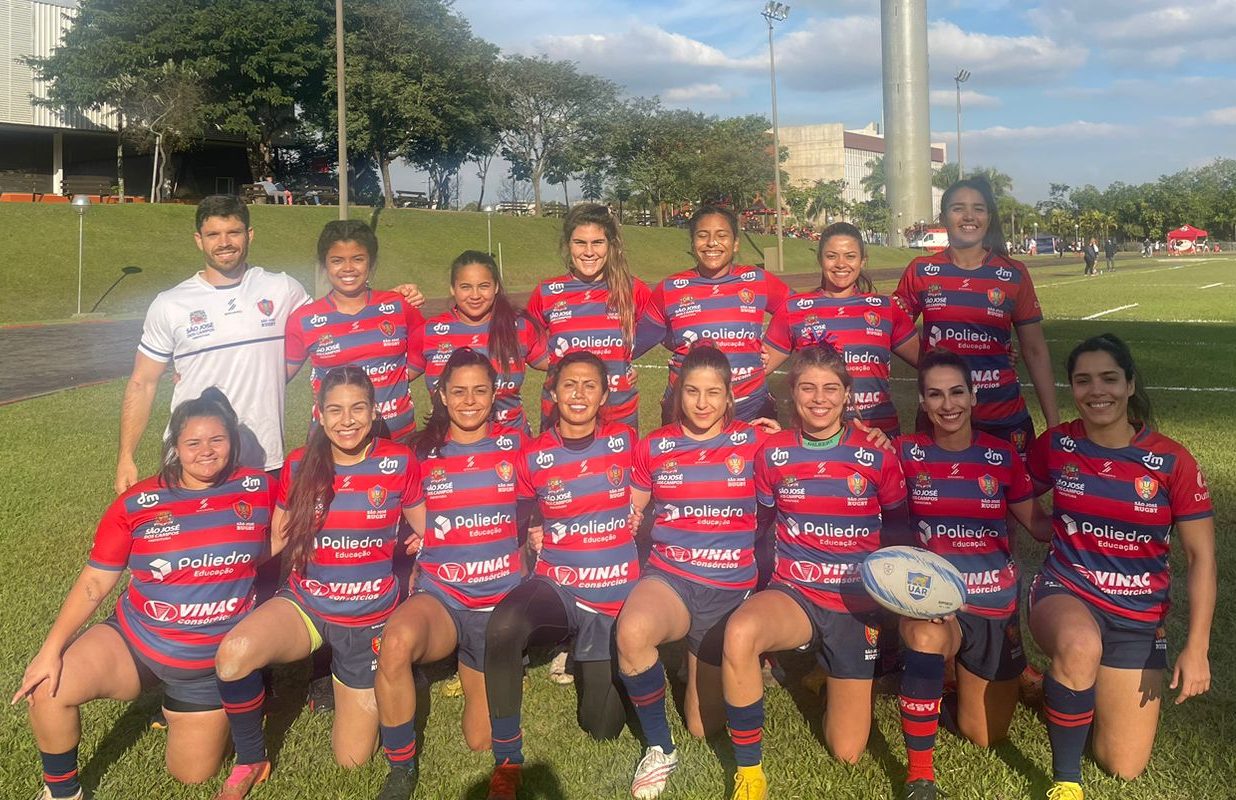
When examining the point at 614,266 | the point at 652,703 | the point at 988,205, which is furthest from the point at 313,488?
the point at 988,205

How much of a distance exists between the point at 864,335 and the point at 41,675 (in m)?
3.63

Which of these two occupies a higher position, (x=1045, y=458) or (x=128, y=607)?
(x=1045, y=458)

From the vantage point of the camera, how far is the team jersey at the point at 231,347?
4.27 meters

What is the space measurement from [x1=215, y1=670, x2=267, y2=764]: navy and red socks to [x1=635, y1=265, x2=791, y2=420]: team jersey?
2.25 metres

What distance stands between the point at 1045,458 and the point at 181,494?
340cm

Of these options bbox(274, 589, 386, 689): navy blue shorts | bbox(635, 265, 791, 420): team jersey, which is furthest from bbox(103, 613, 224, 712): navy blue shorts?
bbox(635, 265, 791, 420): team jersey

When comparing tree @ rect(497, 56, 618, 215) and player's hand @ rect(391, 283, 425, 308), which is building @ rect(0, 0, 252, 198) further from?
player's hand @ rect(391, 283, 425, 308)

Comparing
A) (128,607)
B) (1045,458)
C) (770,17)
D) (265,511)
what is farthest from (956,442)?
(770,17)

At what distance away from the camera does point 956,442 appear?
3773 millimetres

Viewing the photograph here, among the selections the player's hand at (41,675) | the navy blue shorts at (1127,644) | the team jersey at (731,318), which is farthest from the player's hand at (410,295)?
the navy blue shorts at (1127,644)

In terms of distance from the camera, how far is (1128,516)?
3.47m

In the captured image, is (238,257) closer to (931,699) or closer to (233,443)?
(233,443)

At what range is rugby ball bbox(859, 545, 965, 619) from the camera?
127 inches

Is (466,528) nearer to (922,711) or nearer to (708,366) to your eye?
(708,366)
